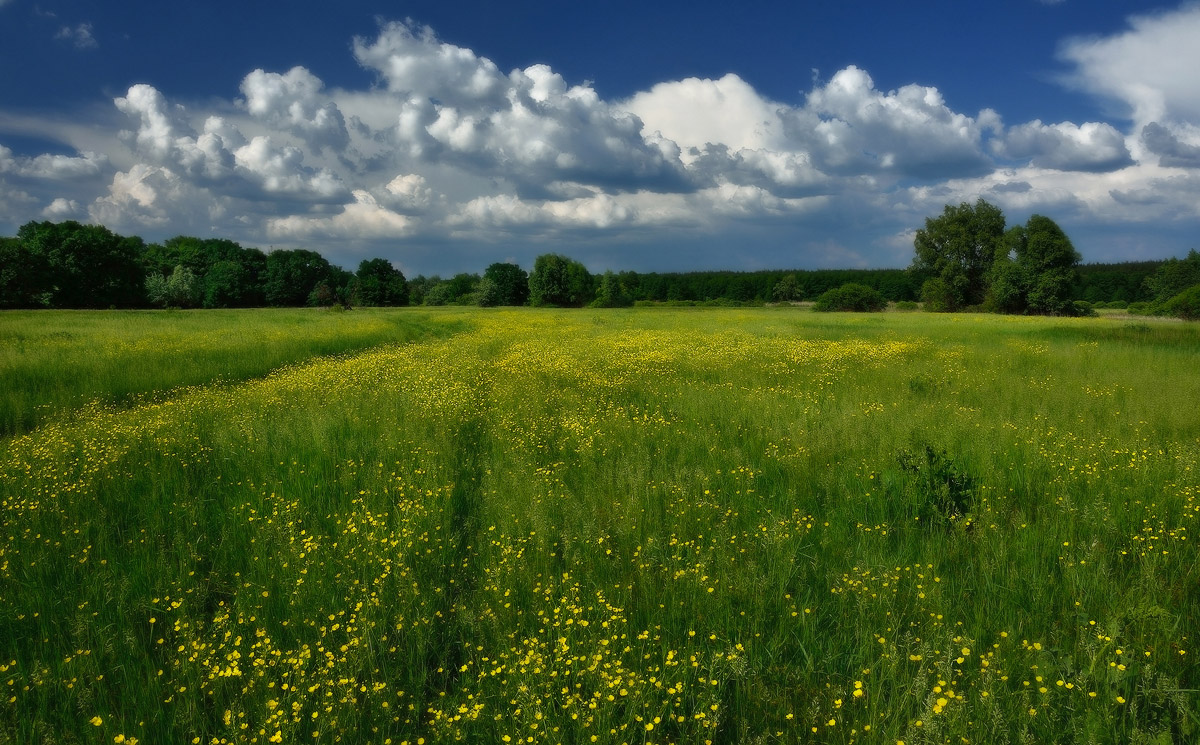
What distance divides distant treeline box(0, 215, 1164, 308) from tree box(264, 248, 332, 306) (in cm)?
18

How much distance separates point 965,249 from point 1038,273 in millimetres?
12989

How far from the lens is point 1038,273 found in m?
54.8

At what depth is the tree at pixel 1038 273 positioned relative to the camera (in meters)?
53.2

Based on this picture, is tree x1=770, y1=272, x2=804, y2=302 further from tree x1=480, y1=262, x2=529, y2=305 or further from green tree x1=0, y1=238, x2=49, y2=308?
green tree x1=0, y1=238, x2=49, y2=308

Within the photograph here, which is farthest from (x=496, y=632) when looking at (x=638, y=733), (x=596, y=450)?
(x=596, y=450)

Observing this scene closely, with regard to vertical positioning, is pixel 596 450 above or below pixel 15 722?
above

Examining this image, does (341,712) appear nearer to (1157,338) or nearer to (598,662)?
(598,662)

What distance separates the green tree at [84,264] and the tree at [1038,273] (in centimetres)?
9778

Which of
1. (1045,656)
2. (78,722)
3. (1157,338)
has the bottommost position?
(78,722)

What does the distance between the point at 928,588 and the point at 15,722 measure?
6.07 m

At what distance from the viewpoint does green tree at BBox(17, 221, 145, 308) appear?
59.6 m

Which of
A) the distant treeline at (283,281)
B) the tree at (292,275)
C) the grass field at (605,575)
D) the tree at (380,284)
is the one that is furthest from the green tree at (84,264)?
the grass field at (605,575)

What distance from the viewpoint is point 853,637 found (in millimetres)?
3840

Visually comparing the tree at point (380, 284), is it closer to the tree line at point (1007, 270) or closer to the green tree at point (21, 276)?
the green tree at point (21, 276)
